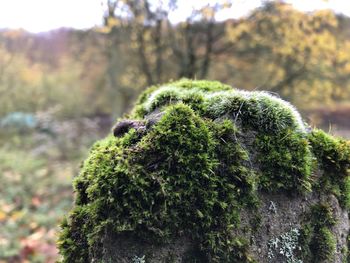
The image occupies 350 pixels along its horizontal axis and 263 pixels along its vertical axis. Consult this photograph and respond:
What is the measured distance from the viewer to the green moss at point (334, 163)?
2.00m

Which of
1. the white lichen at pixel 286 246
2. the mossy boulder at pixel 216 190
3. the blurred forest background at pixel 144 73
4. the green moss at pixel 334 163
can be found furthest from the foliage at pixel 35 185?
the green moss at pixel 334 163

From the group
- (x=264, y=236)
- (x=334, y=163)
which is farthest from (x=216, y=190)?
(x=334, y=163)

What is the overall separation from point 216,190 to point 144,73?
748 cm

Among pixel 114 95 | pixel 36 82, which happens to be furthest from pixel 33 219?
pixel 36 82

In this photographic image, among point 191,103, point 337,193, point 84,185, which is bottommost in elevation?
point 337,193

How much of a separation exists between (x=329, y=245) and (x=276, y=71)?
734 cm

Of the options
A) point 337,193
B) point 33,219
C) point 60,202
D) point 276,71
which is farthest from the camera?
point 276,71

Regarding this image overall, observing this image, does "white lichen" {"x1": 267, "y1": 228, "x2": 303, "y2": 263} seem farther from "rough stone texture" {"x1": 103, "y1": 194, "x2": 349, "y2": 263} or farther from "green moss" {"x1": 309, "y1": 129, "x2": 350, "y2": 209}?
"green moss" {"x1": 309, "y1": 129, "x2": 350, "y2": 209}

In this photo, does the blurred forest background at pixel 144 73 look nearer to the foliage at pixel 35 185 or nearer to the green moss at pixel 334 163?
the foliage at pixel 35 185

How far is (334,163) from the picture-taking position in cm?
202

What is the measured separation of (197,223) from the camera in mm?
1676

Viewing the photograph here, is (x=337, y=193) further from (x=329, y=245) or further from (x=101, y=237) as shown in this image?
(x=101, y=237)

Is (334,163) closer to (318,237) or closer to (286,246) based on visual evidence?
(318,237)

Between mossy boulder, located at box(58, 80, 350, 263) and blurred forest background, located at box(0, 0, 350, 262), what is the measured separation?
2.97 meters
